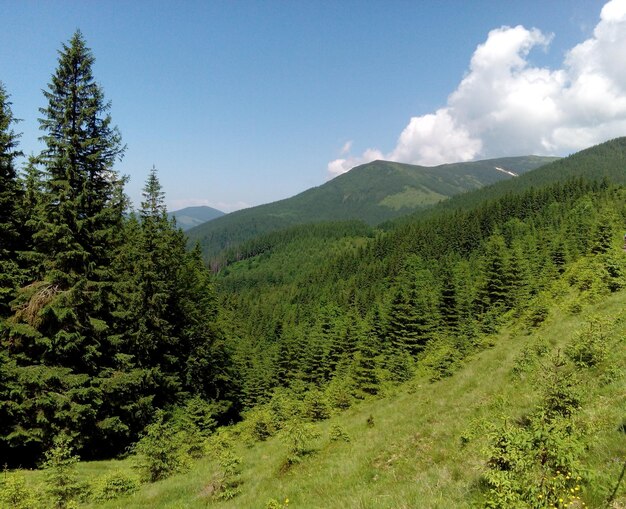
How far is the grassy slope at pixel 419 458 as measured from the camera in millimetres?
6914

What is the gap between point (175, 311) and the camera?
27922mm

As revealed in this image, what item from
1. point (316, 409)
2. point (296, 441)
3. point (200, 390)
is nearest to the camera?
point (296, 441)

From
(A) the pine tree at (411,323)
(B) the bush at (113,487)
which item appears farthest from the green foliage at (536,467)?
(A) the pine tree at (411,323)

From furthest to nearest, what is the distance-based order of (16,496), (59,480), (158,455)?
1. (158,455)
2. (59,480)
3. (16,496)

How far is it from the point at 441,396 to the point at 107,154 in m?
23.1

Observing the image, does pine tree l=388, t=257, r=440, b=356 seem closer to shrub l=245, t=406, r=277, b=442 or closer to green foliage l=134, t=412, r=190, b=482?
shrub l=245, t=406, r=277, b=442

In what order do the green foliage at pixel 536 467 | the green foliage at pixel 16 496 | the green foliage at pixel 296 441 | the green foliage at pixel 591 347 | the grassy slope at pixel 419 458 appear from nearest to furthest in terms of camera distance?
the green foliage at pixel 536 467, the grassy slope at pixel 419 458, the green foliage at pixel 16 496, the green foliage at pixel 591 347, the green foliage at pixel 296 441

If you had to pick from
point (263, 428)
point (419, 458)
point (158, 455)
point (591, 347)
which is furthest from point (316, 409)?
point (591, 347)

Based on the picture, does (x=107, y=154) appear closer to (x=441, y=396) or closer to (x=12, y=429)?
(x=12, y=429)

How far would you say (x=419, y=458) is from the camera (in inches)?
394

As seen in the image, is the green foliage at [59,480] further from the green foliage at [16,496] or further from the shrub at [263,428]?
the shrub at [263,428]

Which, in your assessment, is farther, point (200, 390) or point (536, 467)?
point (200, 390)

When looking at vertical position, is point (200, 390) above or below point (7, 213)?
below

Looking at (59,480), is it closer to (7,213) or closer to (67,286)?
(67,286)
